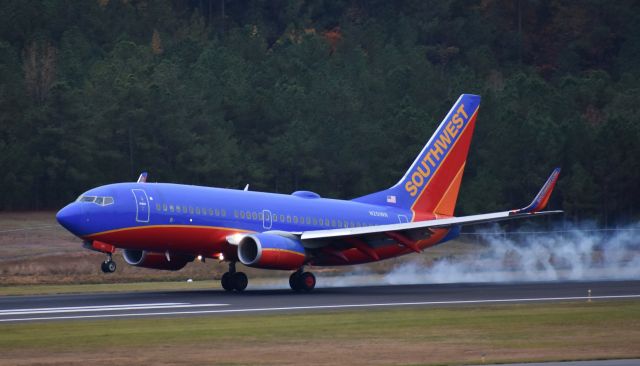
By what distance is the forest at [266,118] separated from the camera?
86188mm

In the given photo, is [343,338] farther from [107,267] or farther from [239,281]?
[239,281]

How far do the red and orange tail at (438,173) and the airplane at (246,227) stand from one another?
0.36 m

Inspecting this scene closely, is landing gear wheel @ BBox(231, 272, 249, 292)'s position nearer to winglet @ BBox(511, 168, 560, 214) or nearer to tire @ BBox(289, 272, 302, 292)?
tire @ BBox(289, 272, 302, 292)

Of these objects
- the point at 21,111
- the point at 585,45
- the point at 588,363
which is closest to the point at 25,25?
the point at 21,111

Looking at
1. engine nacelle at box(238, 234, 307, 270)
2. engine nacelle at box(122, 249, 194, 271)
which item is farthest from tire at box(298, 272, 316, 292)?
engine nacelle at box(122, 249, 194, 271)

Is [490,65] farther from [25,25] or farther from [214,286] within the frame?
[214,286]

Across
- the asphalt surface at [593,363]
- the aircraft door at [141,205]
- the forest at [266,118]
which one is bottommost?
the asphalt surface at [593,363]

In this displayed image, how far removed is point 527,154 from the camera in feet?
307

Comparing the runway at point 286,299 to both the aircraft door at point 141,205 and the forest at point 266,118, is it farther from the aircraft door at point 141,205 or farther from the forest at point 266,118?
the forest at point 266,118

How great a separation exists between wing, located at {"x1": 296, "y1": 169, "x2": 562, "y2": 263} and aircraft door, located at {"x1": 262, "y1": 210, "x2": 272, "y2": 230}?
4.83ft

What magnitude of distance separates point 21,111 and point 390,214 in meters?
42.1

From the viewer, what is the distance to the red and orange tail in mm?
56844

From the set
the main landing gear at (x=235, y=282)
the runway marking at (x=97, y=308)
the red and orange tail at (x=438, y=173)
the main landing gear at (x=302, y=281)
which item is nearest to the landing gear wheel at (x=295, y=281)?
the main landing gear at (x=302, y=281)

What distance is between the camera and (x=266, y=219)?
49906 mm
